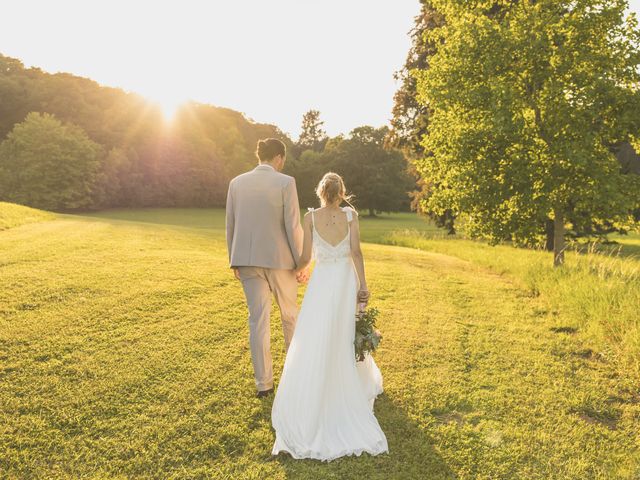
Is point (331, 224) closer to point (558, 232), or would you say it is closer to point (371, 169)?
point (558, 232)

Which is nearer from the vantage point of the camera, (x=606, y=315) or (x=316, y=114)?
(x=606, y=315)

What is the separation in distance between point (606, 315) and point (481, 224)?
6.73m

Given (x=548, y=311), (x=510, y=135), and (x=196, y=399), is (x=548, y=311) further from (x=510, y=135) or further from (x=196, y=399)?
(x=196, y=399)

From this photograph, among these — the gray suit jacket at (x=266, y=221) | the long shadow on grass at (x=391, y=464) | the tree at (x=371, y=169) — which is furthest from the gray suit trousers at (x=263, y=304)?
the tree at (x=371, y=169)

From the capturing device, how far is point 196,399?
5.54 m

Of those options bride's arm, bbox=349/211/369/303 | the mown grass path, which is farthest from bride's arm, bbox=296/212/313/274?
the mown grass path

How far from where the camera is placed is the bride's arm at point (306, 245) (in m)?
5.13

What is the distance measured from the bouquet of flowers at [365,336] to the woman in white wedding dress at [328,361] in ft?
0.30

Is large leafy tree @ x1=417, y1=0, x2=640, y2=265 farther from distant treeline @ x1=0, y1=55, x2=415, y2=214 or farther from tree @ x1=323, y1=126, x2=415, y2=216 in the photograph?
distant treeline @ x1=0, y1=55, x2=415, y2=214

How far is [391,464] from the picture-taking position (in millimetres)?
4297

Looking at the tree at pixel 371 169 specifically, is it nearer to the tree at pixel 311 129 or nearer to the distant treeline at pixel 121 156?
the distant treeline at pixel 121 156

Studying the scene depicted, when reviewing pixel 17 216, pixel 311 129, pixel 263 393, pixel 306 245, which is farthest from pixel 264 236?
pixel 311 129

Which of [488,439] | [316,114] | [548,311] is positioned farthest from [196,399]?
[316,114]

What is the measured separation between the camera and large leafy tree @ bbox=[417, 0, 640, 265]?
13.0m
